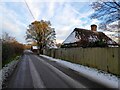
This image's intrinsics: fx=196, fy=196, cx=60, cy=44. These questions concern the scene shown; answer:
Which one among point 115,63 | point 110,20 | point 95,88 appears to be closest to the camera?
point 95,88

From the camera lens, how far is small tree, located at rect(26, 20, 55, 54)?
6306cm

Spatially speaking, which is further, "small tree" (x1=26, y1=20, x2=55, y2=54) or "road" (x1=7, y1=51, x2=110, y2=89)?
"small tree" (x1=26, y1=20, x2=55, y2=54)

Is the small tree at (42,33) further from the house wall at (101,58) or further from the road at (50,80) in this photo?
the road at (50,80)

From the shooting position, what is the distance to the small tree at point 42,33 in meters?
63.1

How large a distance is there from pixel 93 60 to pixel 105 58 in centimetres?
265

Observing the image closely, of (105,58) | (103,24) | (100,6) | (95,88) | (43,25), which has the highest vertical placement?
(43,25)

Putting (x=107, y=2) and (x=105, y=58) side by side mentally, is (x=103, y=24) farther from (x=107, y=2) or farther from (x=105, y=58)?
(x=105, y=58)

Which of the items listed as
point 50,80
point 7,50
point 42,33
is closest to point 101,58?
point 50,80

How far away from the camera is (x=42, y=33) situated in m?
63.3

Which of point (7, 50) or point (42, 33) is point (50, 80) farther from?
point (42, 33)

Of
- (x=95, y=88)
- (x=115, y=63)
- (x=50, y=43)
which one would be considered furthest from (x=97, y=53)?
(x=50, y=43)

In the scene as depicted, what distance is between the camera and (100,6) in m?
18.3

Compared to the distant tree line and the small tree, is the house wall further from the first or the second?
the small tree

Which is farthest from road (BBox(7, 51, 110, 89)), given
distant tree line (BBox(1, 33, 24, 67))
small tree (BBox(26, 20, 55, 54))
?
small tree (BBox(26, 20, 55, 54))
